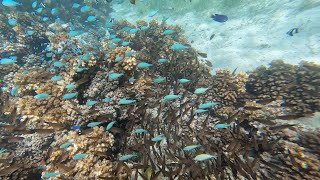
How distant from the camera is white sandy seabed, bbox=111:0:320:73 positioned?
936 centimetres

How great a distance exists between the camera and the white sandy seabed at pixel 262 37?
9.36 m

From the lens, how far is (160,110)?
5230 millimetres

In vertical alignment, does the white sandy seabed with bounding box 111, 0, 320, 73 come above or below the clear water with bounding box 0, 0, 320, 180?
above

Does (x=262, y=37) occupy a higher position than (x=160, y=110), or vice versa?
(x=262, y=37)

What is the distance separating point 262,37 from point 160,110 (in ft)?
29.4

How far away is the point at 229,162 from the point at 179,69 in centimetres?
406

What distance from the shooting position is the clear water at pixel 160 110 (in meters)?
4.20

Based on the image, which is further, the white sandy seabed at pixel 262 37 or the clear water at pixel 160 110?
the white sandy seabed at pixel 262 37

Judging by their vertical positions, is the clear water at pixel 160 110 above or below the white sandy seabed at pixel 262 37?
below

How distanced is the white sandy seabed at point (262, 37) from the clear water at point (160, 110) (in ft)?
0.28

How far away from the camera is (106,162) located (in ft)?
14.3

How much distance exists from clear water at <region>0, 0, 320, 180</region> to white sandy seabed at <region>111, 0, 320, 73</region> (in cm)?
8

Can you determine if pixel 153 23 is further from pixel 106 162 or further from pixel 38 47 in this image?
pixel 106 162

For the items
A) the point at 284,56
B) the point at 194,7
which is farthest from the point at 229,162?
the point at 194,7
